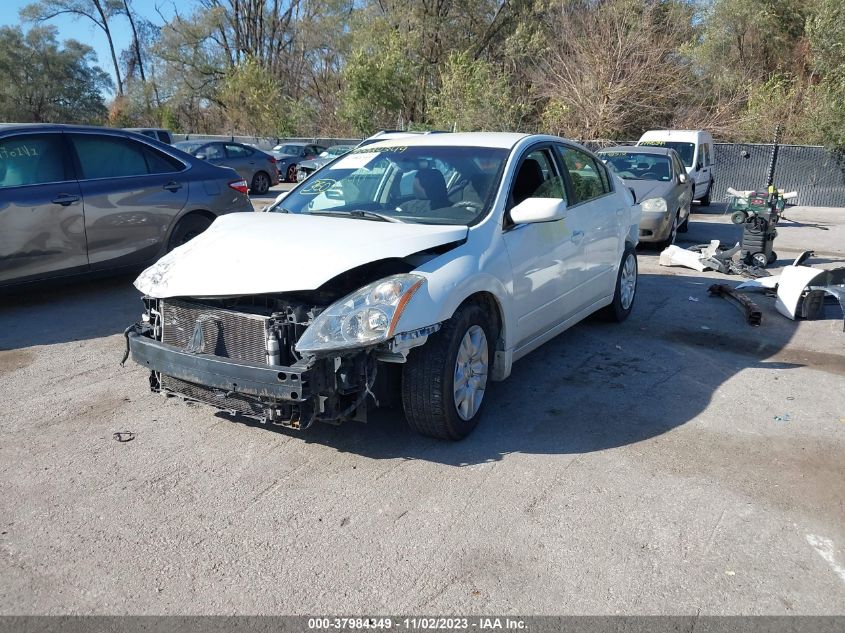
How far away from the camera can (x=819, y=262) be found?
10945 millimetres

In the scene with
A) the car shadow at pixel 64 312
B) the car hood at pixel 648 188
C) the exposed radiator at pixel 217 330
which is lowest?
the car shadow at pixel 64 312

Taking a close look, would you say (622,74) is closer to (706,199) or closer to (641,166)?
(706,199)

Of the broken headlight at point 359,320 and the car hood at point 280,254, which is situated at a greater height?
the car hood at point 280,254

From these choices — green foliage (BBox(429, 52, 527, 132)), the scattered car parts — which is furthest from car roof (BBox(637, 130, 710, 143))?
the scattered car parts

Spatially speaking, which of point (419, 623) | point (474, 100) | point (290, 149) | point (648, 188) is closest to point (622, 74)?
point (474, 100)

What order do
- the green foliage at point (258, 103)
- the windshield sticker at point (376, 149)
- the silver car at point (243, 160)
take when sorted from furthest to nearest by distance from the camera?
the green foliage at point (258, 103) → the silver car at point (243, 160) → the windshield sticker at point (376, 149)

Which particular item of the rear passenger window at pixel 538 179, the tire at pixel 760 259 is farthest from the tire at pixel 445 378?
the tire at pixel 760 259

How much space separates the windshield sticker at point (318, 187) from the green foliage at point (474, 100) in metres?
20.8

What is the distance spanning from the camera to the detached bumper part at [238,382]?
356 cm

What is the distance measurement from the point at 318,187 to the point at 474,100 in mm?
22947

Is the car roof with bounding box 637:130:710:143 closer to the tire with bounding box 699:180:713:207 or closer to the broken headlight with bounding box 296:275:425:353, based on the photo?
the tire with bounding box 699:180:713:207

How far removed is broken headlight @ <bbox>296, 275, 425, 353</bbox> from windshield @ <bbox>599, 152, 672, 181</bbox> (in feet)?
30.6

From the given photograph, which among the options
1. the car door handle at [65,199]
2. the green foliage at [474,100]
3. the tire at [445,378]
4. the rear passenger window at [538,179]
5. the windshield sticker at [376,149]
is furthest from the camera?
the green foliage at [474,100]

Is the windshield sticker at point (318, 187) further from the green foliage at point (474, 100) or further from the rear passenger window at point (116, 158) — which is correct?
the green foliage at point (474, 100)
